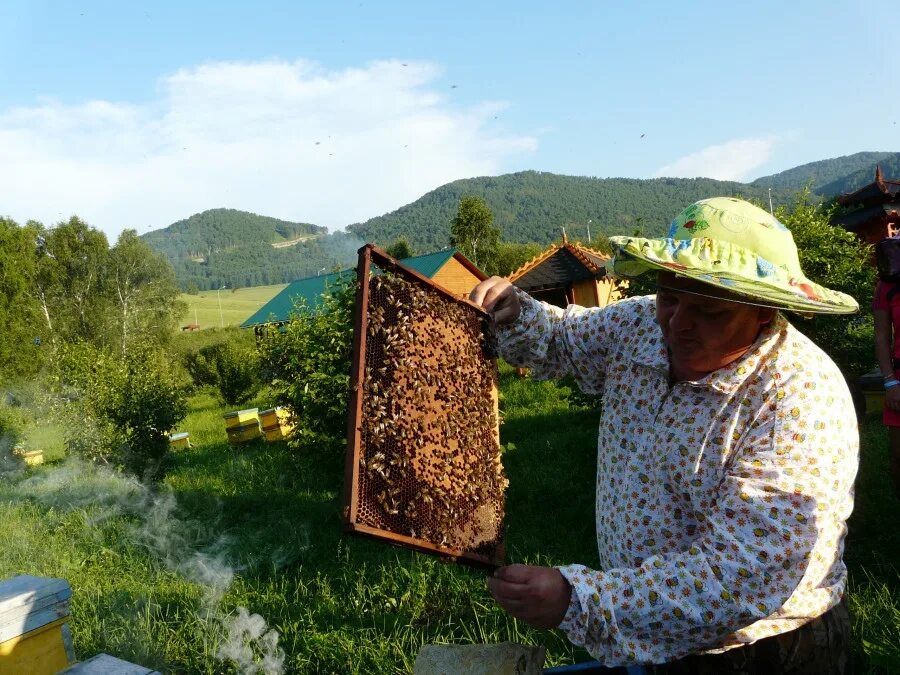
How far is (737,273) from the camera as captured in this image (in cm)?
167

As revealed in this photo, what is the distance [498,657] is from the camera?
2.04 m

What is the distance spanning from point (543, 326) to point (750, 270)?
832 mm

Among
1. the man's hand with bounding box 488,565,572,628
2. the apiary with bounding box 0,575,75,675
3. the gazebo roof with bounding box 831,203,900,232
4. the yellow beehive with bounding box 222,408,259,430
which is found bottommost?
the yellow beehive with bounding box 222,408,259,430

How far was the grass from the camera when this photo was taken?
14.3 ft

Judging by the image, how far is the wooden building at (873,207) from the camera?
21219 mm

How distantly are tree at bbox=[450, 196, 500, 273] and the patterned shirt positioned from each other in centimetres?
4424

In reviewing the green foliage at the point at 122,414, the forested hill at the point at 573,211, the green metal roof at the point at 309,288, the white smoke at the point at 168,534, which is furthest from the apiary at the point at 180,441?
the forested hill at the point at 573,211

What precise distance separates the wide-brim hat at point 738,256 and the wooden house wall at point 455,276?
24.9 m

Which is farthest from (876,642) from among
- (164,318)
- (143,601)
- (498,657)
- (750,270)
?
(164,318)

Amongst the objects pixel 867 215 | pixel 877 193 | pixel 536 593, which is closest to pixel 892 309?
pixel 536 593

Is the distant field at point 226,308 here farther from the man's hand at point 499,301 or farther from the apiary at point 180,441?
the man's hand at point 499,301

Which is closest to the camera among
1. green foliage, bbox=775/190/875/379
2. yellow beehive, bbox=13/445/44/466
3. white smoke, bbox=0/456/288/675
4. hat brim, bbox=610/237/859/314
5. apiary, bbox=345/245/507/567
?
hat brim, bbox=610/237/859/314

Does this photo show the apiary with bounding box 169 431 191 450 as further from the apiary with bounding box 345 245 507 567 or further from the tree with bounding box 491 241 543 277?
the tree with bounding box 491 241 543 277

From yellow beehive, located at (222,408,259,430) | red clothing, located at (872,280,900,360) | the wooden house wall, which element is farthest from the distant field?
red clothing, located at (872,280,900,360)
